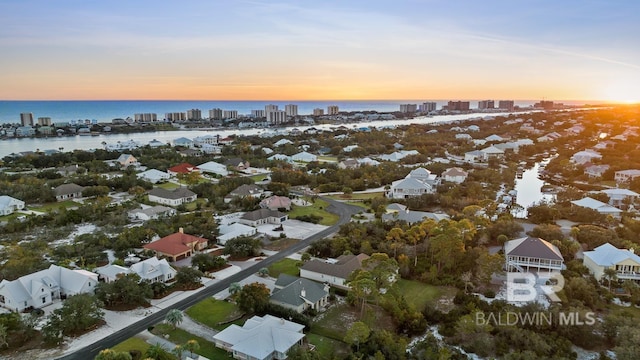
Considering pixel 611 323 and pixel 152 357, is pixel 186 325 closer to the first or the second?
pixel 152 357

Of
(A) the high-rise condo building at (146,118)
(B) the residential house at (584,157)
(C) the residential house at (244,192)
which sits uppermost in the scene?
(A) the high-rise condo building at (146,118)

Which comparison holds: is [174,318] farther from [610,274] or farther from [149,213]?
[610,274]

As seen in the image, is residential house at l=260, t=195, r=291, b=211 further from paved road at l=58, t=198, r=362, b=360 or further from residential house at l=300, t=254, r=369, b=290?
residential house at l=300, t=254, r=369, b=290

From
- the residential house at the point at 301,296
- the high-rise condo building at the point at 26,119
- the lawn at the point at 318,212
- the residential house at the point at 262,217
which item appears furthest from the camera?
the high-rise condo building at the point at 26,119

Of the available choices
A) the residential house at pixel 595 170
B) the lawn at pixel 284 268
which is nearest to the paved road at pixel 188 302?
the lawn at pixel 284 268

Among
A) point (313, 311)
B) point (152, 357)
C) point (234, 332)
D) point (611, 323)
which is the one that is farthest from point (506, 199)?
point (152, 357)

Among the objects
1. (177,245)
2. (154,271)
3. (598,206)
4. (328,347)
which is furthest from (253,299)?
(598,206)

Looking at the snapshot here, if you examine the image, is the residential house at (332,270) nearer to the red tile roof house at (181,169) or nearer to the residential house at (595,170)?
the red tile roof house at (181,169)
